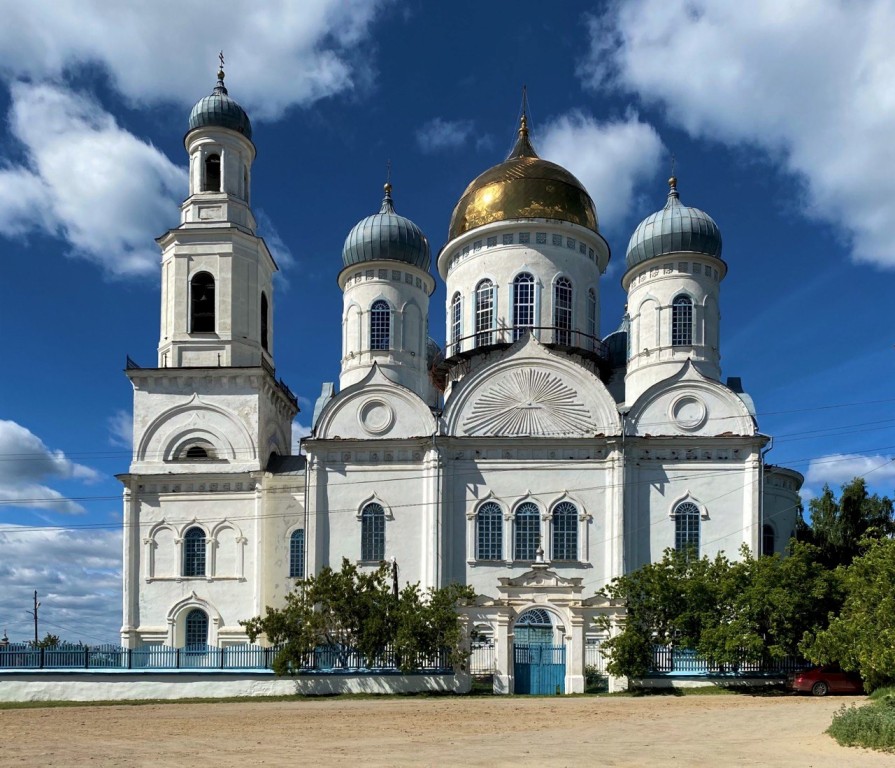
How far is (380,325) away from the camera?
34812 millimetres

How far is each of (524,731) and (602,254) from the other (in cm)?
2216

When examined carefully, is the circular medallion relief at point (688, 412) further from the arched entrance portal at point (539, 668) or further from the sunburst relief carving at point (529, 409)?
the arched entrance portal at point (539, 668)

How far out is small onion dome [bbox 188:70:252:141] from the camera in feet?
115

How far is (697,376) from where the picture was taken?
31453 millimetres

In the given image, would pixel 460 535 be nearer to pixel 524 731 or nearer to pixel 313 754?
pixel 524 731

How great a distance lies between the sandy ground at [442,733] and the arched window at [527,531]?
6911mm

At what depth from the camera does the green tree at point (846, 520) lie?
116 ft

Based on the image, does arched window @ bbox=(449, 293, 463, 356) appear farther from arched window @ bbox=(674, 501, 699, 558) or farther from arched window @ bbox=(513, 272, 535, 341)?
arched window @ bbox=(674, 501, 699, 558)

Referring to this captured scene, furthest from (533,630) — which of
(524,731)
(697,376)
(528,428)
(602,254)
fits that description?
(602,254)

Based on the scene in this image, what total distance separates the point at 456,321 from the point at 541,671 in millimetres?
14475


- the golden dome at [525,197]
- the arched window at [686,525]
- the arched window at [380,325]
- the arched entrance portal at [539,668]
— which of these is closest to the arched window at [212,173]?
the arched window at [380,325]

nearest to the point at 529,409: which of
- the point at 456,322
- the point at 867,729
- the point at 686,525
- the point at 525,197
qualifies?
the point at 686,525

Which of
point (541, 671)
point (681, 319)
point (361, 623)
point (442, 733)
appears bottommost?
point (541, 671)

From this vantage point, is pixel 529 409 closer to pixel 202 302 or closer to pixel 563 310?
pixel 563 310
